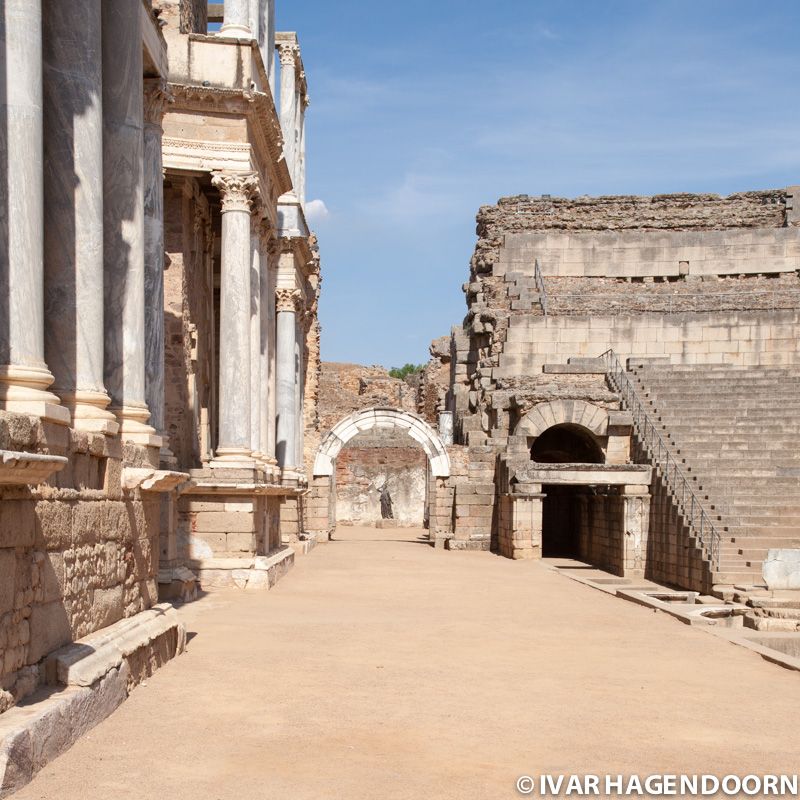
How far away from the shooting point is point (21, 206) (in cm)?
657

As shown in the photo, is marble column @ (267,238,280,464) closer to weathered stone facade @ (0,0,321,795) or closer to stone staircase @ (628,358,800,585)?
weathered stone facade @ (0,0,321,795)

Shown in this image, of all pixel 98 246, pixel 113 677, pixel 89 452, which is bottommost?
pixel 113 677

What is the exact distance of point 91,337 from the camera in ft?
25.6

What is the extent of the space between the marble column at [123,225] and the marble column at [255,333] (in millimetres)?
7638

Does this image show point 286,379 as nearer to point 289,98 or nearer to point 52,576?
point 289,98

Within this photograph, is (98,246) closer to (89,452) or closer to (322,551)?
(89,452)

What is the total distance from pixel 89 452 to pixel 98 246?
159cm

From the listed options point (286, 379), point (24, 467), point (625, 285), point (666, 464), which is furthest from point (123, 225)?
point (625, 285)

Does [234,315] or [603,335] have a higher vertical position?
[603,335]

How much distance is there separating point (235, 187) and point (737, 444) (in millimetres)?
12045

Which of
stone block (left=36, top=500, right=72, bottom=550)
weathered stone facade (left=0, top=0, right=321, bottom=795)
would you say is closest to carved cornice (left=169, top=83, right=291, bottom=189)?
weathered stone facade (left=0, top=0, right=321, bottom=795)

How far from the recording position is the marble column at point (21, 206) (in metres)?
6.48

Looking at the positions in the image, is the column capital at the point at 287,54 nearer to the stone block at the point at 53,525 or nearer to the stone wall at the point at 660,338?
the stone wall at the point at 660,338

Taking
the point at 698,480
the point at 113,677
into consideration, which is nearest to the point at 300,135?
the point at 698,480
